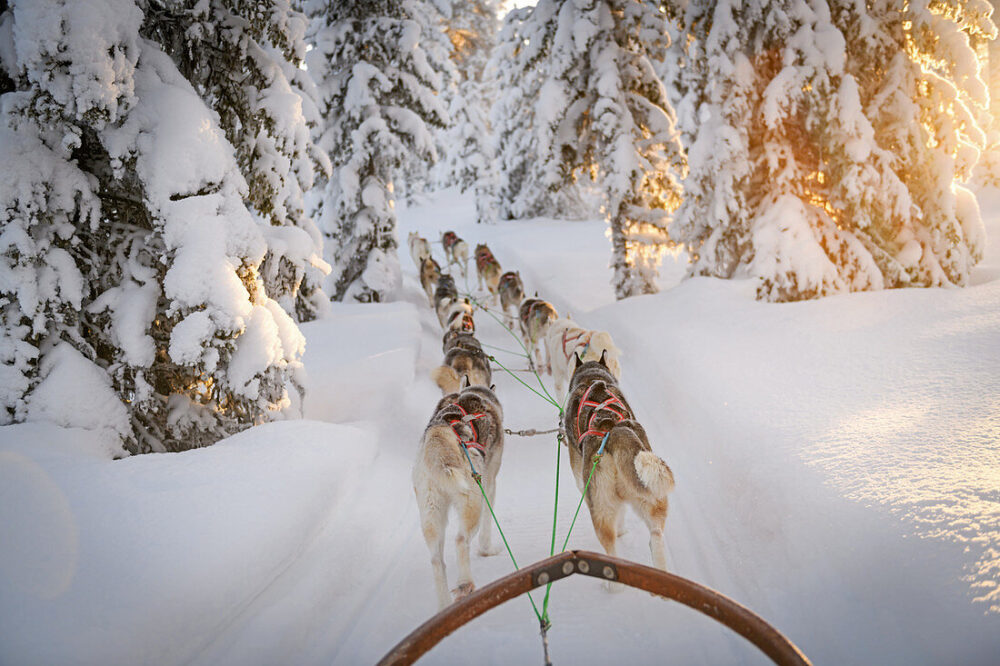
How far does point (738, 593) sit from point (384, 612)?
7.96ft

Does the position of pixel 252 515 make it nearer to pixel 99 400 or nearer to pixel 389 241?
pixel 99 400

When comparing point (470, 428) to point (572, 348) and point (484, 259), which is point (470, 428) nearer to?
point (572, 348)

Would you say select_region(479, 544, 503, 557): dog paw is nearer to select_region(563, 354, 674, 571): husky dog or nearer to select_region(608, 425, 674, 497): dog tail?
select_region(563, 354, 674, 571): husky dog

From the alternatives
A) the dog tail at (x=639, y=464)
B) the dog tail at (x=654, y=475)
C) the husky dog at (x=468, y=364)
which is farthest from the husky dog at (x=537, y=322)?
the dog tail at (x=654, y=475)

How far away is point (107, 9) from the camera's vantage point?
339 cm

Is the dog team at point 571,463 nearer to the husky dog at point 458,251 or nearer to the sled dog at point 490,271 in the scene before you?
the sled dog at point 490,271

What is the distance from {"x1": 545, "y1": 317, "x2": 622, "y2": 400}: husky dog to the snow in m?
1.16

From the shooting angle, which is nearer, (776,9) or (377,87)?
(776,9)

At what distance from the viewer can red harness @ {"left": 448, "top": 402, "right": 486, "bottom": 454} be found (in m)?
3.55

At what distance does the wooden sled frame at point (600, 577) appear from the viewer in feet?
5.84

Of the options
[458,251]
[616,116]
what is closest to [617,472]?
[616,116]

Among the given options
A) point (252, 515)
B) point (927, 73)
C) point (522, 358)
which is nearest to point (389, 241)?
point (522, 358)

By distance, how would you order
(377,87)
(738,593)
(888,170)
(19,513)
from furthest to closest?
(377,87)
(888,170)
(738,593)
(19,513)

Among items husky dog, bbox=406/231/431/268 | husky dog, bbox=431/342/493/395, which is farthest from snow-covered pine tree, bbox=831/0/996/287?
husky dog, bbox=406/231/431/268
